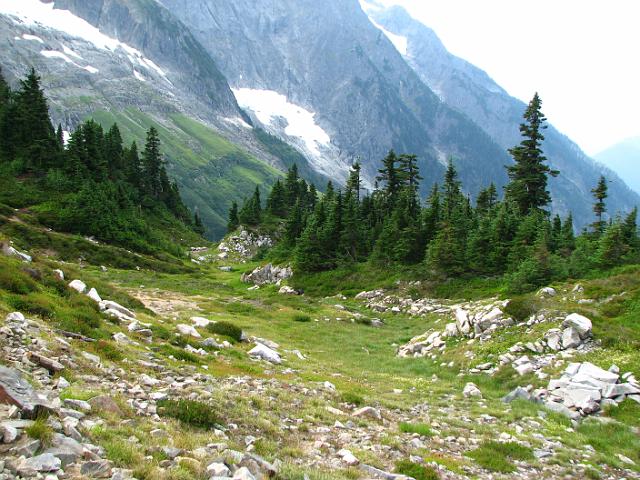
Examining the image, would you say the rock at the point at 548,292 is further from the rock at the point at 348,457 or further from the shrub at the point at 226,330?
the rock at the point at 348,457

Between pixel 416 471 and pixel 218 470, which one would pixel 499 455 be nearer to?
pixel 416 471

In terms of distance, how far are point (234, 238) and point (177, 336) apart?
84.0 metres

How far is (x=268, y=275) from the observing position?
6550 cm

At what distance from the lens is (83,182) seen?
67.0m

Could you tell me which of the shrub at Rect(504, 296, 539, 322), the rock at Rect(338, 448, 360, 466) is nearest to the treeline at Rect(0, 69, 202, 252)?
the shrub at Rect(504, 296, 539, 322)

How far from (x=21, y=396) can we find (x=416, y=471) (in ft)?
25.7

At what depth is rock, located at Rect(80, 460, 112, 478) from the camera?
19.8ft

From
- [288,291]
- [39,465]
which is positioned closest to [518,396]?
[39,465]

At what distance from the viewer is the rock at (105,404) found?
8.60 m

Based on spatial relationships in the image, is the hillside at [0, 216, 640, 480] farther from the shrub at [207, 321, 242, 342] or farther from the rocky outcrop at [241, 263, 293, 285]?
the rocky outcrop at [241, 263, 293, 285]

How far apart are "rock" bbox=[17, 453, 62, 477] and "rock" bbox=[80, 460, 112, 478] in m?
0.33

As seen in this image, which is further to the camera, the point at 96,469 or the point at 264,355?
the point at 264,355

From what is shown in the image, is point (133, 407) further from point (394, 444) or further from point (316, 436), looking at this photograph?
Result: point (394, 444)

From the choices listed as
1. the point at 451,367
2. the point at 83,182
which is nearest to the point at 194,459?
the point at 451,367
